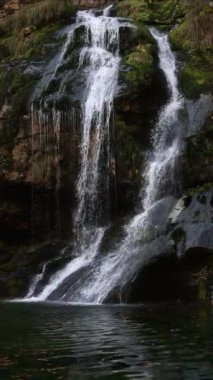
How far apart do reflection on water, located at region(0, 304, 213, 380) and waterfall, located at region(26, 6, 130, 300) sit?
5.61 meters

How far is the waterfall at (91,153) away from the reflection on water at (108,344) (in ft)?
18.4

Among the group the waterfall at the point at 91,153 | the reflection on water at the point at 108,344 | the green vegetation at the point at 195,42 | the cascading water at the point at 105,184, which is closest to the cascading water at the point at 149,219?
the cascading water at the point at 105,184

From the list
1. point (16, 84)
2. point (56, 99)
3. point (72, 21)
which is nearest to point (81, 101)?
point (56, 99)

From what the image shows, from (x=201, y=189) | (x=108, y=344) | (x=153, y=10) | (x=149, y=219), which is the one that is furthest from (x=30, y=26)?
(x=108, y=344)

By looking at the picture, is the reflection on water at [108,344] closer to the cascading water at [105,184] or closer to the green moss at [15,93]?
the cascading water at [105,184]

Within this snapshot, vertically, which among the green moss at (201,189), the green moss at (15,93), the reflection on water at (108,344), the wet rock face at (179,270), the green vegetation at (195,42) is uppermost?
the green vegetation at (195,42)

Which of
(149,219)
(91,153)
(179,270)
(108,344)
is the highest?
(91,153)

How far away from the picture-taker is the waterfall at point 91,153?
742 inches

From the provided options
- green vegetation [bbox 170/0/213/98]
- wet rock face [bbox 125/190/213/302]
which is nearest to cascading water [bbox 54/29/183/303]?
wet rock face [bbox 125/190/213/302]

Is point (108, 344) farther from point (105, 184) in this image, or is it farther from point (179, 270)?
point (105, 184)

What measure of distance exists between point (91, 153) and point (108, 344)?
42.1 feet

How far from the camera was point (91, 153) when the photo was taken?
2106 centimetres

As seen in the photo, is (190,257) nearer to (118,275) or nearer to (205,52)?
(118,275)

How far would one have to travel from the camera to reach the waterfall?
1884 cm
